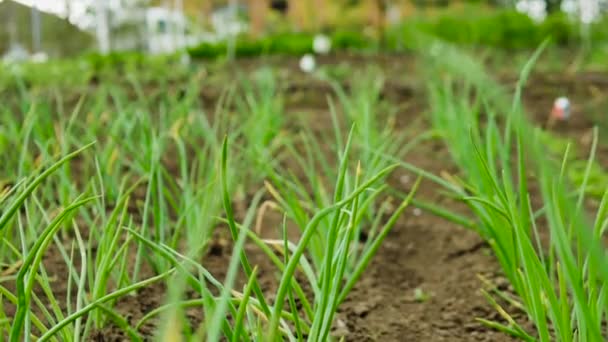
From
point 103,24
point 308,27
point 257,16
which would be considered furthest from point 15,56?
point 308,27

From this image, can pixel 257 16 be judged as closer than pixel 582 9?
No

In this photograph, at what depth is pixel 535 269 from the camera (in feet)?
2.96

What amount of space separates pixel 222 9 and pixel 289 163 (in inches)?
406

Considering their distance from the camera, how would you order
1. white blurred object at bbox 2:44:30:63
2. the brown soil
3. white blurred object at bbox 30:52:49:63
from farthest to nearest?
1. white blurred object at bbox 2:44:30:63
2. white blurred object at bbox 30:52:49:63
3. the brown soil

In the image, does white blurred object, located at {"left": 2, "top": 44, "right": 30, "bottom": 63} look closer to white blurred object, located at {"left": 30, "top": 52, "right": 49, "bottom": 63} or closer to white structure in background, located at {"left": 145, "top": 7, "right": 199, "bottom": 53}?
white blurred object, located at {"left": 30, "top": 52, "right": 49, "bottom": 63}

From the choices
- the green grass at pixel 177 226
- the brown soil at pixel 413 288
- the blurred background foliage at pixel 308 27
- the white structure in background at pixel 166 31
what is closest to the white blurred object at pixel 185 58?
the blurred background foliage at pixel 308 27

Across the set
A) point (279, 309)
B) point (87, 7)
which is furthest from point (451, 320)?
point (87, 7)

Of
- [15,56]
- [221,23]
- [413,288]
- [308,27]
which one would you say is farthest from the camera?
[221,23]

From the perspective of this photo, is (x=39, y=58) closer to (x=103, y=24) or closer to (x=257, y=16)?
(x=103, y=24)

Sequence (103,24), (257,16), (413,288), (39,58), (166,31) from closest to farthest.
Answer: (413,288)
(103,24)
(39,58)
(257,16)
(166,31)

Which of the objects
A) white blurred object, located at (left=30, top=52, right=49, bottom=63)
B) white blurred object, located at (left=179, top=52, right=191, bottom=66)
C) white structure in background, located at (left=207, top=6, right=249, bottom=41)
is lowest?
white blurred object, located at (left=30, top=52, right=49, bottom=63)

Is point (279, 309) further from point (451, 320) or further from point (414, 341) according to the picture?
point (451, 320)

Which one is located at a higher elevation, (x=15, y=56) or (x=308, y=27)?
(x=308, y=27)

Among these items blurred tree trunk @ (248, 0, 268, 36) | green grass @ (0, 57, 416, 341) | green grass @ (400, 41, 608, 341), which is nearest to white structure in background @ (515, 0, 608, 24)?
blurred tree trunk @ (248, 0, 268, 36)
